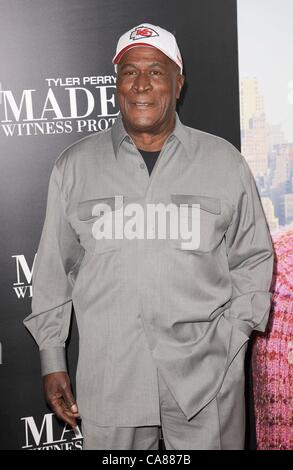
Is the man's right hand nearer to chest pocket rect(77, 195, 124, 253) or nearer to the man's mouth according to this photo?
chest pocket rect(77, 195, 124, 253)

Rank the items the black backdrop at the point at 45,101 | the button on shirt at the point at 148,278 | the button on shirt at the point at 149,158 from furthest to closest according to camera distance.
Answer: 1. the black backdrop at the point at 45,101
2. the button on shirt at the point at 149,158
3. the button on shirt at the point at 148,278

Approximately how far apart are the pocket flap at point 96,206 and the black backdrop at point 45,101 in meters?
0.48

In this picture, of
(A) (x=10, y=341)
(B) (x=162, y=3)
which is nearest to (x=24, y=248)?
(A) (x=10, y=341)

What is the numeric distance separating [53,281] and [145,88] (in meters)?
0.68

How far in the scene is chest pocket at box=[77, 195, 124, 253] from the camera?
5.88 feet

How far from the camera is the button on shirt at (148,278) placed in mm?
1757

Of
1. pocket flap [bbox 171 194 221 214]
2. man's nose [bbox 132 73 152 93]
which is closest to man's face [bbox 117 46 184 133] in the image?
man's nose [bbox 132 73 152 93]

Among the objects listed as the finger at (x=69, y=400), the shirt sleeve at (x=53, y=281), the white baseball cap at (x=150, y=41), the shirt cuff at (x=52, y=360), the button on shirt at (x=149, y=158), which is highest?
the white baseball cap at (x=150, y=41)

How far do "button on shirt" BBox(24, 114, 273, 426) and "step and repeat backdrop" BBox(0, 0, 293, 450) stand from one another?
34 centimetres

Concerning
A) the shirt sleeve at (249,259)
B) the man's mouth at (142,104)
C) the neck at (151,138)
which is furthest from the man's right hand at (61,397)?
the man's mouth at (142,104)

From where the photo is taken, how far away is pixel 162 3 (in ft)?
7.32

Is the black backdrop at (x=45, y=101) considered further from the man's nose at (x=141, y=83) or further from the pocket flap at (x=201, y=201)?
the pocket flap at (x=201, y=201)

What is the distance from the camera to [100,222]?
1.81m
